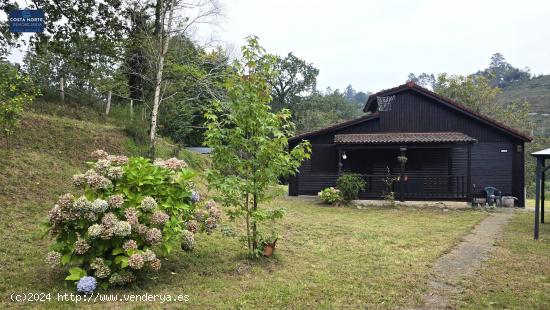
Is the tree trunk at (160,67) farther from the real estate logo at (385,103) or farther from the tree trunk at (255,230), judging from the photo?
the real estate logo at (385,103)

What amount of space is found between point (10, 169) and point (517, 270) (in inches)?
417

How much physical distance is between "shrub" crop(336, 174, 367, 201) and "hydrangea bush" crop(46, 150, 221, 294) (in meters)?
11.2

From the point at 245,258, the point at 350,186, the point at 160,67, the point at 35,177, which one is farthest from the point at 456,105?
the point at 35,177

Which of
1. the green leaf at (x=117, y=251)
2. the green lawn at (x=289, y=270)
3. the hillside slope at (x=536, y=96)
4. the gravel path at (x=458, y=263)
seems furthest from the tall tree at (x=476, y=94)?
the green leaf at (x=117, y=251)

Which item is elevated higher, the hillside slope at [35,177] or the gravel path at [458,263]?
the hillside slope at [35,177]

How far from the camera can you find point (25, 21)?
22.6 feet

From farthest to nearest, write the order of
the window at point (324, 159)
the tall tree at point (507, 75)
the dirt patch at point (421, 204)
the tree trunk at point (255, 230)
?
the tall tree at point (507, 75)
the window at point (324, 159)
the dirt patch at point (421, 204)
the tree trunk at point (255, 230)

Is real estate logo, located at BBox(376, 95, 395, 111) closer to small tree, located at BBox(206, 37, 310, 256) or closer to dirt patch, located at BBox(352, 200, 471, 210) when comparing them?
dirt patch, located at BBox(352, 200, 471, 210)

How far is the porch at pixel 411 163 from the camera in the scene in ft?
52.6

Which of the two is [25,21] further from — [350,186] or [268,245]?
[350,186]

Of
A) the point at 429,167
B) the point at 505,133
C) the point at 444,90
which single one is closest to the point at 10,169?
the point at 429,167

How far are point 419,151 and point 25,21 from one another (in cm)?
1575

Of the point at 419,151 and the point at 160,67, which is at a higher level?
the point at 160,67

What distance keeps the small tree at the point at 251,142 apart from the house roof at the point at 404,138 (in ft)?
35.0
